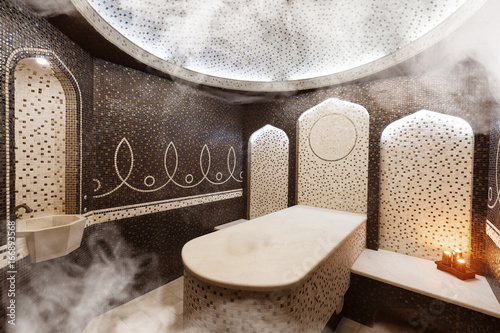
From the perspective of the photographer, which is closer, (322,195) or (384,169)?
(384,169)


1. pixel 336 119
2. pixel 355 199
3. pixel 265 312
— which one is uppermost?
pixel 336 119

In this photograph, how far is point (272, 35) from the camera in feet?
11.9

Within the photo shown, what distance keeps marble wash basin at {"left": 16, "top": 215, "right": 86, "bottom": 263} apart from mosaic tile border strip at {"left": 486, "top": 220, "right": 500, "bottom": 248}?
13.9 feet

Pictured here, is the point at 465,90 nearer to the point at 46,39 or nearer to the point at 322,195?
the point at 322,195

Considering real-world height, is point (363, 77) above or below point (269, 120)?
above

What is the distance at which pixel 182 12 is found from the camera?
3.09 metres

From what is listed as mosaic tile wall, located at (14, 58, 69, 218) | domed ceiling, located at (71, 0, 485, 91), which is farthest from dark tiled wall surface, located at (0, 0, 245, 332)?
domed ceiling, located at (71, 0, 485, 91)

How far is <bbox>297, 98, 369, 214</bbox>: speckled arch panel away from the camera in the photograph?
371 centimetres

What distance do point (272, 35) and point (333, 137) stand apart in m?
2.00

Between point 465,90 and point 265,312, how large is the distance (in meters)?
3.53

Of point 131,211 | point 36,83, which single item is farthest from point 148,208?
point 36,83

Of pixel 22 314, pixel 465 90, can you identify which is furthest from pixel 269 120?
pixel 22 314

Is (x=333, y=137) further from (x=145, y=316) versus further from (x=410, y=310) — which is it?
(x=145, y=316)

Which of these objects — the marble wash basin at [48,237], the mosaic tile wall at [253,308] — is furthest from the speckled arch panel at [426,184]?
the marble wash basin at [48,237]
